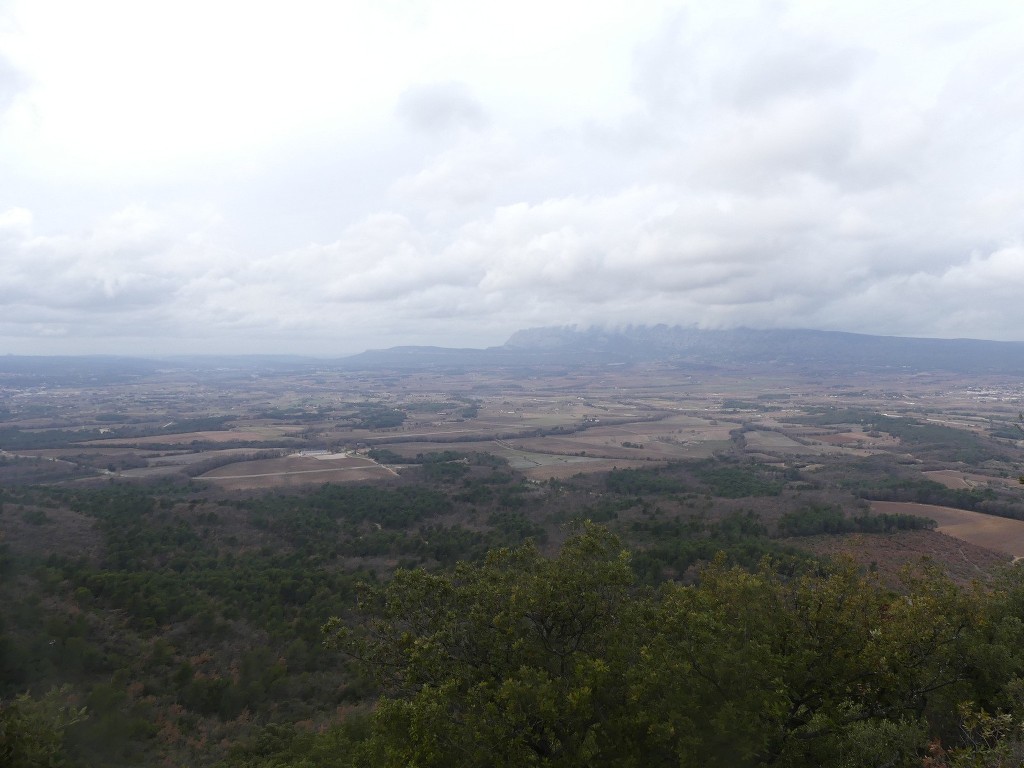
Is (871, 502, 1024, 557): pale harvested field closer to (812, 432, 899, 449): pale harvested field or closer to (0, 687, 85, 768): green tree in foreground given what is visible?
(812, 432, 899, 449): pale harvested field

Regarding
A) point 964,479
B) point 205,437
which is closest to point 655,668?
point 964,479

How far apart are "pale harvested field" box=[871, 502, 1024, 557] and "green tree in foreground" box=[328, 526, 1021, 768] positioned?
1895 inches

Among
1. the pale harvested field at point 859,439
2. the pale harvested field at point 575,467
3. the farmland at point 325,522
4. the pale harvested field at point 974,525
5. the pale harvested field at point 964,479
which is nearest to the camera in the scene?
the farmland at point 325,522

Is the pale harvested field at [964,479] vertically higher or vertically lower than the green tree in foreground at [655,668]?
lower

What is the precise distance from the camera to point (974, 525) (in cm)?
6088

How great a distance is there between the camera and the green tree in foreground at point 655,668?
519 inches

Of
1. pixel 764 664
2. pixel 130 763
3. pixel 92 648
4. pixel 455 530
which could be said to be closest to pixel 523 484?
pixel 455 530

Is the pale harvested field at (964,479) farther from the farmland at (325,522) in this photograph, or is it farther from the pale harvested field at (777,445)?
the pale harvested field at (777,445)

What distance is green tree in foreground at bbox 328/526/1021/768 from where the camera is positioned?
13.2m

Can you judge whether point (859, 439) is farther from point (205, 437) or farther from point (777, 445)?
point (205, 437)

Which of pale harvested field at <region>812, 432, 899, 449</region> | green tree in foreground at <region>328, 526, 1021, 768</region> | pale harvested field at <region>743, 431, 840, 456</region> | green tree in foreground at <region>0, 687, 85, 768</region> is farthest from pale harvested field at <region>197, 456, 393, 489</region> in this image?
pale harvested field at <region>812, 432, 899, 449</region>

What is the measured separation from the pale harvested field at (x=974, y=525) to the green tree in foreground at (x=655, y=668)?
158ft

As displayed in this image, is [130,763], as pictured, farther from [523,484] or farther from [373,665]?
[523,484]

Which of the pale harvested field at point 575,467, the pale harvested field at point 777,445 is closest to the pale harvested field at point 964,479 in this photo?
the pale harvested field at point 777,445
